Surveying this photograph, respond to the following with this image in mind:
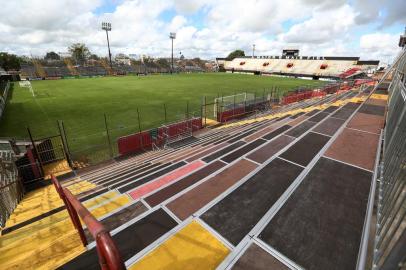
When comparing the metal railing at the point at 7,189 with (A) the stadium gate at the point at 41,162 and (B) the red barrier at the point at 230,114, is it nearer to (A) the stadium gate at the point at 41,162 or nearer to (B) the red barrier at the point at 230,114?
(A) the stadium gate at the point at 41,162

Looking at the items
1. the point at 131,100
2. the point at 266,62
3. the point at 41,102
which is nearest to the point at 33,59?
the point at 41,102

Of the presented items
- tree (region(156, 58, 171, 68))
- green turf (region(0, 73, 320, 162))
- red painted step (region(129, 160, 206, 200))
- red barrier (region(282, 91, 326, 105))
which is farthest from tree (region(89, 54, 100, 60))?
red painted step (region(129, 160, 206, 200))

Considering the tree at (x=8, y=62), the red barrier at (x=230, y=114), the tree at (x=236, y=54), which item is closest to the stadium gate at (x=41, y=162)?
the red barrier at (x=230, y=114)

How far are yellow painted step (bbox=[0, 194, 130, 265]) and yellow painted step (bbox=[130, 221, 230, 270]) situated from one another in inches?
79.9

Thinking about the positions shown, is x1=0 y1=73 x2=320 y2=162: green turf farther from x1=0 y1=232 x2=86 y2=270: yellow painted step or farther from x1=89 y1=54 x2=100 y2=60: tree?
x1=89 y1=54 x2=100 y2=60: tree

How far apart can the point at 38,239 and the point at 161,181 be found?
324 centimetres

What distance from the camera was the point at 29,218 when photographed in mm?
6414

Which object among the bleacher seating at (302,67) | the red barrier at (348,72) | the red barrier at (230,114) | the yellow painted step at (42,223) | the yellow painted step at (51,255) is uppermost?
the bleacher seating at (302,67)

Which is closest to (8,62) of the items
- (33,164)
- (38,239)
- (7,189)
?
(33,164)

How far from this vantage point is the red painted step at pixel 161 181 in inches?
237

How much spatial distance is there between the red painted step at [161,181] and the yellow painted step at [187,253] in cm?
238

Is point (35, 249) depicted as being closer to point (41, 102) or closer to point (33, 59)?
point (41, 102)

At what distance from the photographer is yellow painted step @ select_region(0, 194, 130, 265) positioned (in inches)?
160

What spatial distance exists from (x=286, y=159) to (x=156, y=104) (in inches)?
948
